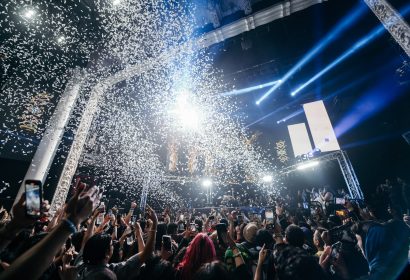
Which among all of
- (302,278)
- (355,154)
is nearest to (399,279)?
(302,278)

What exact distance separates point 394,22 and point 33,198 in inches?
269

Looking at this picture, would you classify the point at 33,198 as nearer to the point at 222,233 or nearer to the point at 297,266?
the point at 222,233

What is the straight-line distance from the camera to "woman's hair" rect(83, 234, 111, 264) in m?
2.21

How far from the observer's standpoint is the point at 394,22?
464cm

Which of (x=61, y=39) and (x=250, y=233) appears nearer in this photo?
(x=250, y=233)

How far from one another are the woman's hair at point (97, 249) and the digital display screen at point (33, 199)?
1.06 meters

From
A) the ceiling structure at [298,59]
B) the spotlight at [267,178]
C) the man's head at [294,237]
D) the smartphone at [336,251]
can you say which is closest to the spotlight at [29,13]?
the ceiling structure at [298,59]

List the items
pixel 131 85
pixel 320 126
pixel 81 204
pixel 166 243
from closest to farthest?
pixel 81 204
pixel 166 243
pixel 131 85
pixel 320 126

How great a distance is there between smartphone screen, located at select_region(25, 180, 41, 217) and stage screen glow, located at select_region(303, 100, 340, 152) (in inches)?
592

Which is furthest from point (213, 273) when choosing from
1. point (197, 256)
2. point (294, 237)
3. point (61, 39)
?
point (61, 39)

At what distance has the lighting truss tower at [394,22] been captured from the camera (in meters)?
4.43

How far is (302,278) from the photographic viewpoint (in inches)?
94.8

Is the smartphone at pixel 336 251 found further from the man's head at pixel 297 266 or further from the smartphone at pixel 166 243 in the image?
the smartphone at pixel 166 243

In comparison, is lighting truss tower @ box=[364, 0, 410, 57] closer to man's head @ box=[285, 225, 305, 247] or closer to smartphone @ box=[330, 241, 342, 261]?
smartphone @ box=[330, 241, 342, 261]
